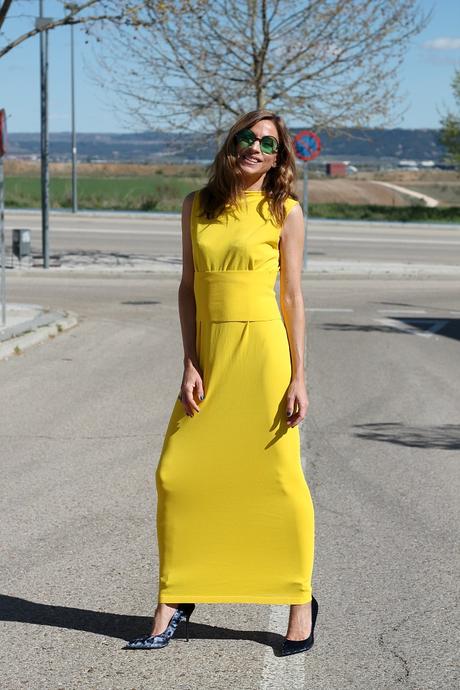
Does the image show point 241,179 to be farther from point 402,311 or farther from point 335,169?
point 335,169

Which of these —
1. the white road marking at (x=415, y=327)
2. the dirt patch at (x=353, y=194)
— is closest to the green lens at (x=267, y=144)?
the white road marking at (x=415, y=327)

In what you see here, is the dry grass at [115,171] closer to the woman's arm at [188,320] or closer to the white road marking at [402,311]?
the white road marking at [402,311]

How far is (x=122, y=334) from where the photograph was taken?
16.2m

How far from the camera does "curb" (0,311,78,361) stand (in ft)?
46.8

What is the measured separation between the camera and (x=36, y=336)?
1534cm

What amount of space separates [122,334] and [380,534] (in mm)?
9679

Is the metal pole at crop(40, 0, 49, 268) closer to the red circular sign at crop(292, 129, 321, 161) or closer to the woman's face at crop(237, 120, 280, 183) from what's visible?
the red circular sign at crop(292, 129, 321, 161)

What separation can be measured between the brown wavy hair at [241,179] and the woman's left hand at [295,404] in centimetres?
60

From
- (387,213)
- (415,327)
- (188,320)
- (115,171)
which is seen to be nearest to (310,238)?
(387,213)

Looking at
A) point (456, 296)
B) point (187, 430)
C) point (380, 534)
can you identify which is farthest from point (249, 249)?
point (456, 296)

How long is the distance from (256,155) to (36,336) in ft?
35.3

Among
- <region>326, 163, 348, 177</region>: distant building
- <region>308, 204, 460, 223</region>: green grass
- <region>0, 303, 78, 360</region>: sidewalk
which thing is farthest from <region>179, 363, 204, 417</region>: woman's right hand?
<region>326, 163, 348, 177</region>: distant building

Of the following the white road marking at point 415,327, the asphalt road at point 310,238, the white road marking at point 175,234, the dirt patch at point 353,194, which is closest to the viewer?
the white road marking at point 415,327

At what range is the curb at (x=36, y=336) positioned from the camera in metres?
14.2
